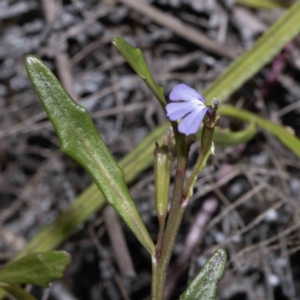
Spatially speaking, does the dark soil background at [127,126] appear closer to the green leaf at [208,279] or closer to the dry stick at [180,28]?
the dry stick at [180,28]

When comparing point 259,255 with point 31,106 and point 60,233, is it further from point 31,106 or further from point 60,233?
point 31,106

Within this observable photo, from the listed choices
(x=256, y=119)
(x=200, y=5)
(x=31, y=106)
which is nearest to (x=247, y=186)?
(x=256, y=119)

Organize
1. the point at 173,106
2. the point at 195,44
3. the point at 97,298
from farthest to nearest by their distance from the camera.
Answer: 1. the point at 195,44
2. the point at 97,298
3. the point at 173,106

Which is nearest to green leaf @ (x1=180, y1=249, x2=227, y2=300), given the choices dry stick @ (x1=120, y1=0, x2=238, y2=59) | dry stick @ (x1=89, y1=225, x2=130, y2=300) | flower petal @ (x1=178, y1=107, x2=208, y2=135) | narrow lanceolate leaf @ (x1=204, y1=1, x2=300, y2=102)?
flower petal @ (x1=178, y1=107, x2=208, y2=135)

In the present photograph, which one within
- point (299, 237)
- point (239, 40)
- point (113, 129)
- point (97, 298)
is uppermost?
point (239, 40)

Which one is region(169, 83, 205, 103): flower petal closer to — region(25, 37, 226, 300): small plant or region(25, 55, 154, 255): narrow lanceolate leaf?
region(25, 37, 226, 300): small plant

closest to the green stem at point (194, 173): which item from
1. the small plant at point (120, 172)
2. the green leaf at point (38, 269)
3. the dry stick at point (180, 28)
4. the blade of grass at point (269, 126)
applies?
the small plant at point (120, 172)
